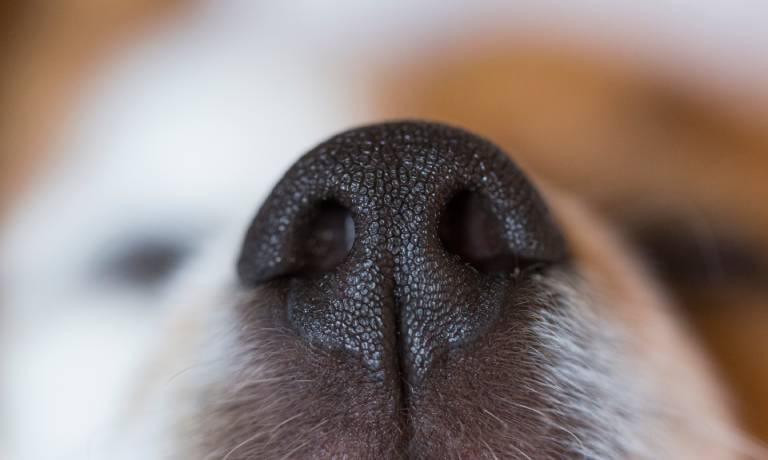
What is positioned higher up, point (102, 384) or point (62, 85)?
point (62, 85)

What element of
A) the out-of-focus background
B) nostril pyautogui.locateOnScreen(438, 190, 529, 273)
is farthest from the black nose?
the out-of-focus background

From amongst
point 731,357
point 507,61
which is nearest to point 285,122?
point 507,61

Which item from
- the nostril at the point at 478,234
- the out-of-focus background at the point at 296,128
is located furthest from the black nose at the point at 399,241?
the out-of-focus background at the point at 296,128

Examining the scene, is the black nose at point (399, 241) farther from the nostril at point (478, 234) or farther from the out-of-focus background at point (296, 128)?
the out-of-focus background at point (296, 128)

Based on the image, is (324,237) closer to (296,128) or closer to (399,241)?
(399,241)

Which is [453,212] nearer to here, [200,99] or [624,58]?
[200,99]

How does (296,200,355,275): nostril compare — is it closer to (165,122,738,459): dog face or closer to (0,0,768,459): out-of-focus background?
(165,122,738,459): dog face

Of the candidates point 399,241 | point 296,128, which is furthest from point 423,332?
point 296,128
